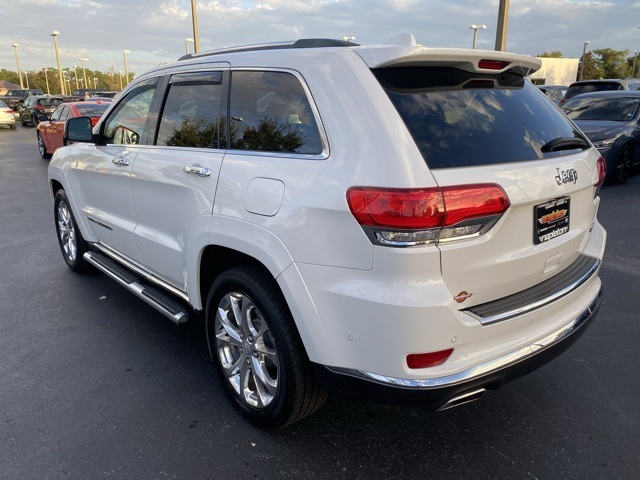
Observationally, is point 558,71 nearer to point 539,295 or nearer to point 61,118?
point 61,118

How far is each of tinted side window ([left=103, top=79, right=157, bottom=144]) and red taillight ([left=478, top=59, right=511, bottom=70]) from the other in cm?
232

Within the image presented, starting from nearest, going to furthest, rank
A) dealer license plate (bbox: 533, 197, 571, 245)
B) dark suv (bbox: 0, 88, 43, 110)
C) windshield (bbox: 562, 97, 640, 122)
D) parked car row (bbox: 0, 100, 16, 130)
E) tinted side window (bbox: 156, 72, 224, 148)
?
dealer license plate (bbox: 533, 197, 571, 245)
tinted side window (bbox: 156, 72, 224, 148)
windshield (bbox: 562, 97, 640, 122)
parked car row (bbox: 0, 100, 16, 130)
dark suv (bbox: 0, 88, 43, 110)

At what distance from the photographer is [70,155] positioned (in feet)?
15.4

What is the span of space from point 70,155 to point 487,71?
3907 millimetres

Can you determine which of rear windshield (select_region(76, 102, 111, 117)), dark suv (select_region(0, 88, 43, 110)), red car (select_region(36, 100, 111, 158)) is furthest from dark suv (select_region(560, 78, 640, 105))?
dark suv (select_region(0, 88, 43, 110))

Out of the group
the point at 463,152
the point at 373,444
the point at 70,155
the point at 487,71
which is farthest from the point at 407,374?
the point at 70,155

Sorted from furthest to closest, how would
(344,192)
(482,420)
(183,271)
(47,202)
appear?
1. (47,202)
2. (183,271)
3. (482,420)
4. (344,192)

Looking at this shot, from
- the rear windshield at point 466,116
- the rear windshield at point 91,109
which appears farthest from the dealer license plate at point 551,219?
the rear windshield at point 91,109

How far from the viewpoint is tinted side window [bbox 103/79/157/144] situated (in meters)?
3.66

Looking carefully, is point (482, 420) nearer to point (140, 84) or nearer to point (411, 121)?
point (411, 121)

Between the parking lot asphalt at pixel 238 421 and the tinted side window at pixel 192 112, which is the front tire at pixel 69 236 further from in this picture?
the tinted side window at pixel 192 112

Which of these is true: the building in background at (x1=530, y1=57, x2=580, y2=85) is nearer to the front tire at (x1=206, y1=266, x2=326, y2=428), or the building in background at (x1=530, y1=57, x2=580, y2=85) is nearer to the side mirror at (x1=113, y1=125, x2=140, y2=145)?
the side mirror at (x1=113, y1=125, x2=140, y2=145)

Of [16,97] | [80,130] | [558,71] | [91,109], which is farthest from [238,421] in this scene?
[558,71]

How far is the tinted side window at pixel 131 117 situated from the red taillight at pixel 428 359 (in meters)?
2.56
